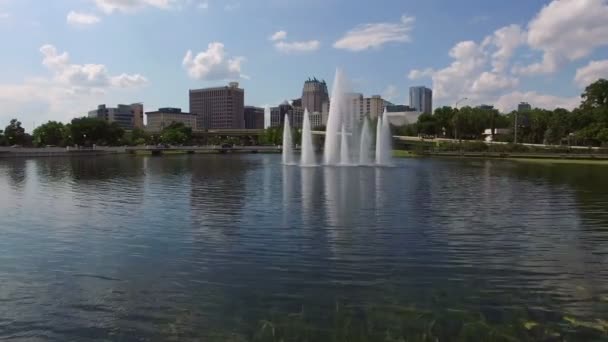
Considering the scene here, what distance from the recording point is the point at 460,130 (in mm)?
157750

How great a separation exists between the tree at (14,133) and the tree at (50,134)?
216 inches

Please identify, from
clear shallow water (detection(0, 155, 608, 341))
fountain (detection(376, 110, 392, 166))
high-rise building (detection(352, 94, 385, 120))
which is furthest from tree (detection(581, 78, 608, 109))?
clear shallow water (detection(0, 155, 608, 341))

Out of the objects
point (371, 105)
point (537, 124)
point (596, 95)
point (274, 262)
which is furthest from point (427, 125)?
point (274, 262)

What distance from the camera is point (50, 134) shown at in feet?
498

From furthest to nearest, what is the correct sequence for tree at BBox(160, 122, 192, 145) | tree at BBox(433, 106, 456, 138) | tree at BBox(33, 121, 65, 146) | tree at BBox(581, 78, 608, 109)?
1. tree at BBox(160, 122, 192, 145)
2. tree at BBox(433, 106, 456, 138)
3. tree at BBox(33, 121, 65, 146)
4. tree at BBox(581, 78, 608, 109)

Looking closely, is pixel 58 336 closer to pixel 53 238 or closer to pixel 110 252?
pixel 110 252

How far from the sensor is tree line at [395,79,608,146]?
115562mm

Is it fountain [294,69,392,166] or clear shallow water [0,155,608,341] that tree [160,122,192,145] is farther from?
clear shallow water [0,155,608,341]

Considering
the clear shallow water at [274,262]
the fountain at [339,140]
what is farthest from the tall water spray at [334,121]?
the clear shallow water at [274,262]

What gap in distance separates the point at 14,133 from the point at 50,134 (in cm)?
1238

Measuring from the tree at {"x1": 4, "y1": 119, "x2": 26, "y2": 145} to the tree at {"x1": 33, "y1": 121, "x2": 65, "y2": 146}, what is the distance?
5.48 metres

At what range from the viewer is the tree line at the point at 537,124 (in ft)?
379

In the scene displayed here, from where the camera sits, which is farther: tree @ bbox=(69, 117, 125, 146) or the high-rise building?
the high-rise building

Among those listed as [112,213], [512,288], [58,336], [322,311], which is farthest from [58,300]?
[112,213]
